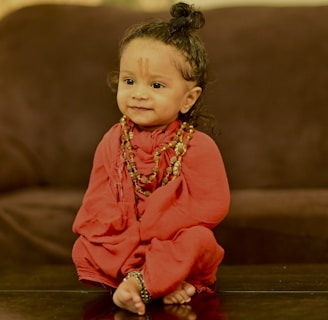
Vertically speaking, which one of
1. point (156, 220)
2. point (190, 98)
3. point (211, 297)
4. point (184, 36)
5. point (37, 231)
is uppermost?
point (184, 36)

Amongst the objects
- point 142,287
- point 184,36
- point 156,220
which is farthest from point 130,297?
point 184,36

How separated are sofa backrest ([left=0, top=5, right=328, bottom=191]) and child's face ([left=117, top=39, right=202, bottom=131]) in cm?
97

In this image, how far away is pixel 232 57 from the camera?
2.43m

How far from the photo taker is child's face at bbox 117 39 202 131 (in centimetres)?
136

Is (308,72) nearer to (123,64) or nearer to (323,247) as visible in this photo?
(323,247)

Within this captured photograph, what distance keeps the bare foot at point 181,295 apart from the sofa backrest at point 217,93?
1.00 meters

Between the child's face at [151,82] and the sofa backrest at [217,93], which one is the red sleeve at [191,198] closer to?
the child's face at [151,82]

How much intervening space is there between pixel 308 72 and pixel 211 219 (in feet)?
3.82

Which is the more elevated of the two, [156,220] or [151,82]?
[151,82]

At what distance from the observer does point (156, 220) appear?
1.34 m

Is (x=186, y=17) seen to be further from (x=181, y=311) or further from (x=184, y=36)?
(x=181, y=311)

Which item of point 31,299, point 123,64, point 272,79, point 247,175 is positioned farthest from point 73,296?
point 272,79

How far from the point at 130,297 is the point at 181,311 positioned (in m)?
0.10

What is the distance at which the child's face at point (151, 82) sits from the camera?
136cm
